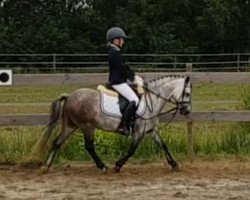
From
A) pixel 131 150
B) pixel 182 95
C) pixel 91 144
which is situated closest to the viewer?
pixel 131 150

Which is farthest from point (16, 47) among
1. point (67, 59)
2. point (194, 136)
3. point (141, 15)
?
point (194, 136)

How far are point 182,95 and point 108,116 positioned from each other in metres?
1.14

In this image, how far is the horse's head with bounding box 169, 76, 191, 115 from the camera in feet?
32.1

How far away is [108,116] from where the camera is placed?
9539 mm

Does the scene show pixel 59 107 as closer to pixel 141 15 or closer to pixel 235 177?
pixel 235 177

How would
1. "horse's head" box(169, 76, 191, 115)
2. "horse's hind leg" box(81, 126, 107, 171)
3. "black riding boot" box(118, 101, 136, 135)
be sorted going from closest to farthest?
"black riding boot" box(118, 101, 136, 135) → "horse's hind leg" box(81, 126, 107, 171) → "horse's head" box(169, 76, 191, 115)

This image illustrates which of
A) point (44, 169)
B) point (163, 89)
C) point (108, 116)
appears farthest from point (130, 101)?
point (44, 169)

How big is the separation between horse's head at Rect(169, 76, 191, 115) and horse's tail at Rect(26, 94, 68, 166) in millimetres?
1572

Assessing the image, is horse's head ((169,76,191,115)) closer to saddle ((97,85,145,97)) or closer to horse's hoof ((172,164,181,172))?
saddle ((97,85,145,97))

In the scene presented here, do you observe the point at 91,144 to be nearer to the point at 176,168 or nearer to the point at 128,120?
the point at 128,120

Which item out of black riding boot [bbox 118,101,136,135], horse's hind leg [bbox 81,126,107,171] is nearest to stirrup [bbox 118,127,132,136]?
black riding boot [bbox 118,101,136,135]

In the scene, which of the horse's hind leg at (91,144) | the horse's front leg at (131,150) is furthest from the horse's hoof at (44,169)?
the horse's front leg at (131,150)

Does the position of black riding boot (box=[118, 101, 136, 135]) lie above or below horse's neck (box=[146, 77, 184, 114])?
below

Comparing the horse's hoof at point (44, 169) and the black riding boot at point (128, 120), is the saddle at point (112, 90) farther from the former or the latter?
the horse's hoof at point (44, 169)
